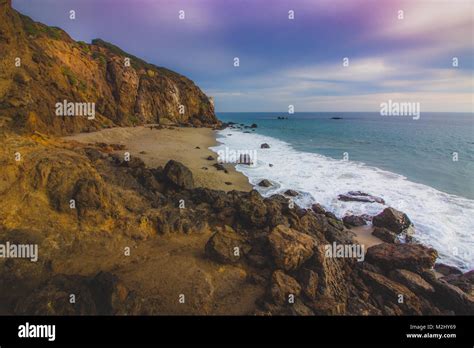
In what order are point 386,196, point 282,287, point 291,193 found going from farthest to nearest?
point 386,196
point 291,193
point 282,287

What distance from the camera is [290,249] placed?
7.68m

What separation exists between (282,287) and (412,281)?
4.73 metres

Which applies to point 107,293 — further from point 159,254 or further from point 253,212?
point 253,212

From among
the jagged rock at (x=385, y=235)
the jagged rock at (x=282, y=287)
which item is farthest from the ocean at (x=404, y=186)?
the jagged rock at (x=282, y=287)

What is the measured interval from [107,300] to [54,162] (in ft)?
18.5

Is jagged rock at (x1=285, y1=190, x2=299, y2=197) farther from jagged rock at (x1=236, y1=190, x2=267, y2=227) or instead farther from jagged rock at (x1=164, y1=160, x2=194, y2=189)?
jagged rock at (x1=164, y1=160, x2=194, y2=189)

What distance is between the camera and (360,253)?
9.45 metres

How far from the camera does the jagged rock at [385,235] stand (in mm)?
11680

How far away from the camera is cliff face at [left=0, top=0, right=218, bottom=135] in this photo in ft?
35.2

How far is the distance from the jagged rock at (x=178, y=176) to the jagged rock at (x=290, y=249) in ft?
22.4

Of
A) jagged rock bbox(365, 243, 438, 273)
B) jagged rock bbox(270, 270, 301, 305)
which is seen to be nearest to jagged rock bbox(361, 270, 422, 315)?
jagged rock bbox(365, 243, 438, 273)

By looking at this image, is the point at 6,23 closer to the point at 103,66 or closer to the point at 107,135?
the point at 107,135

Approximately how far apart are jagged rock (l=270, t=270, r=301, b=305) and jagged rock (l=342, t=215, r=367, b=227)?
7433mm

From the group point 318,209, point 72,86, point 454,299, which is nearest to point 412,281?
point 454,299
